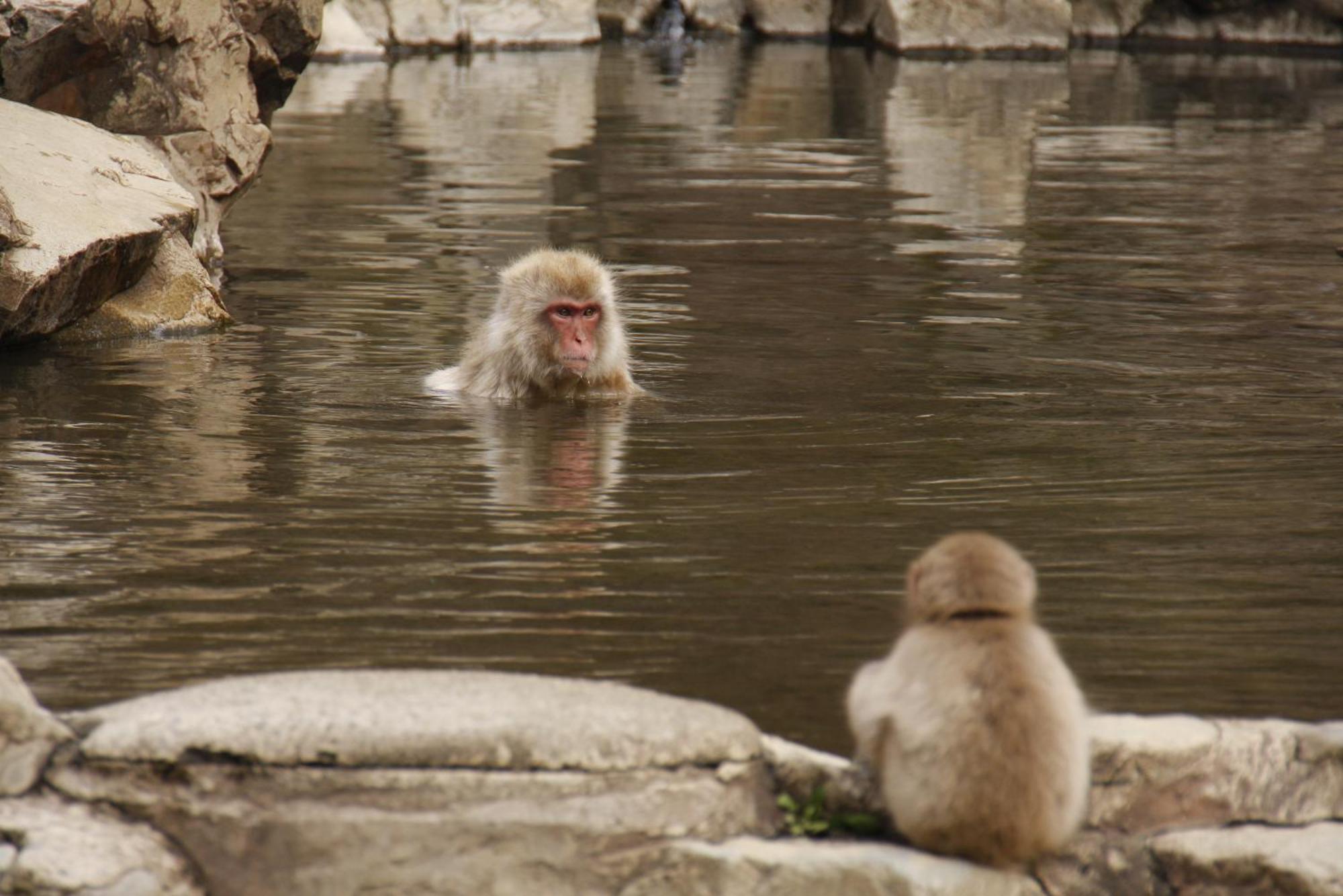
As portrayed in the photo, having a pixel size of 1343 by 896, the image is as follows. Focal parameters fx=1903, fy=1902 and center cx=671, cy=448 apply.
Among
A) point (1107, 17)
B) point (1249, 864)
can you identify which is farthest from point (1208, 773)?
point (1107, 17)

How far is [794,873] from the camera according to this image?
2764 mm

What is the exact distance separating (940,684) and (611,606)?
57.7 inches

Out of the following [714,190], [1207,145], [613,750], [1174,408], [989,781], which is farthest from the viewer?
[1207,145]

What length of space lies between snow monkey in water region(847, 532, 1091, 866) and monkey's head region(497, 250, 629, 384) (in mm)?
4162

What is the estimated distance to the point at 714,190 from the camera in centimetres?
1288

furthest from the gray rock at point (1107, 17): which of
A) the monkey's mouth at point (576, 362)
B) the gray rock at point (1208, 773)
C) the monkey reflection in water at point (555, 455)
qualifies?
the gray rock at point (1208, 773)

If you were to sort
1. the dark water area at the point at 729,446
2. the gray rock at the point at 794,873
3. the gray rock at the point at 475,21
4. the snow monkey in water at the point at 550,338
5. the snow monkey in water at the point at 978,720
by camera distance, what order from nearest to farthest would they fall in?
the snow monkey in water at the point at 978,720, the gray rock at the point at 794,873, the dark water area at the point at 729,446, the snow monkey in water at the point at 550,338, the gray rock at the point at 475,21

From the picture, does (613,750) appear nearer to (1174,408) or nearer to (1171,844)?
(1171,844)

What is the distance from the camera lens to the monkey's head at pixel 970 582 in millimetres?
2734

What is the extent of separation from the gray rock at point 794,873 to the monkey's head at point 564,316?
4167 millimetres

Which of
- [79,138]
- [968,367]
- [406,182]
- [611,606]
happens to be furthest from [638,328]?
[406,182]

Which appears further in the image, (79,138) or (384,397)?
(79,138)

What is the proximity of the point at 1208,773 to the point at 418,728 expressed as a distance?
1.24 metres

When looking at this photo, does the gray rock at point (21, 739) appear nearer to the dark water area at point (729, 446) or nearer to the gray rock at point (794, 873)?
the dark water area at point (729, 446)
